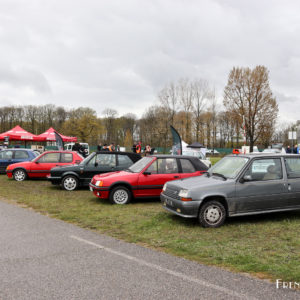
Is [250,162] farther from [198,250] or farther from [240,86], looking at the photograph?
[240,86]

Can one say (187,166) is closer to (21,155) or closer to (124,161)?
(124,161)

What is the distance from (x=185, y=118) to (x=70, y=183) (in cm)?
4311

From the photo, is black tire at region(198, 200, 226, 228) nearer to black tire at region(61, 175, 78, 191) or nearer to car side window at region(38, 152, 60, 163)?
black tire at region(61, 175, 78, 191)

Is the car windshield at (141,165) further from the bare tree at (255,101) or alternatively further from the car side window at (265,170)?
the bare tree at (255,101)

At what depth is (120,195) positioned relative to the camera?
377 inches

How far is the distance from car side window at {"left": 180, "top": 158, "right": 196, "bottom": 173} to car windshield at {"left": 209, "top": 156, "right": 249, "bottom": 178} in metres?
Answer: 2.03

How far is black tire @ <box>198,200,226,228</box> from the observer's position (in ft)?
21.9

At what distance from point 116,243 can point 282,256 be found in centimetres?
271

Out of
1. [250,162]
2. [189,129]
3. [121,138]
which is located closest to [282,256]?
[250,162]

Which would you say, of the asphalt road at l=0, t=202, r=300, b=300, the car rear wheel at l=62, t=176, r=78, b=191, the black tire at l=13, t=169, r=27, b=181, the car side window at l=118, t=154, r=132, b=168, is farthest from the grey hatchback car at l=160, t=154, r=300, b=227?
the black tire at l=13, t=169, r=27, b=181

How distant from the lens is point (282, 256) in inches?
194

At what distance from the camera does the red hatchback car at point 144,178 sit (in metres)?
9.45

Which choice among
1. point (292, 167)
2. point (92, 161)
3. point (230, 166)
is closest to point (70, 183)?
point (92, 161)

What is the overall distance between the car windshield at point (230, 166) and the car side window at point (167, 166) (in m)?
2.17
